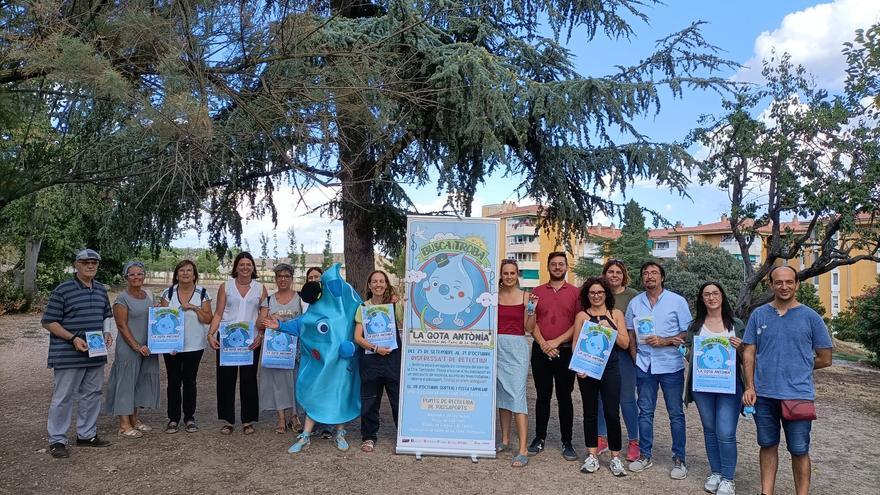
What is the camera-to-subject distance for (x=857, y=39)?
757cm

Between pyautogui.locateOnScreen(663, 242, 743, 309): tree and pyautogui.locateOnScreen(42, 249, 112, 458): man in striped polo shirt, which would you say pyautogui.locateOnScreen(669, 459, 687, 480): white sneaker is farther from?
pyautogui.locateOnScreen(663, 242, 743, 309): tree

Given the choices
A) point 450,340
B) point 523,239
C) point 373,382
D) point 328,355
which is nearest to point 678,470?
point 450,340

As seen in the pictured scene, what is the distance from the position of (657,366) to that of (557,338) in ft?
2.76

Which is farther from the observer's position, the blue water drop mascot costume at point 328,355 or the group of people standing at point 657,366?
the blue water drop mascot costume at point 328,355

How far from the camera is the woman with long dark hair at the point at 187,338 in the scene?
6148 millimetres

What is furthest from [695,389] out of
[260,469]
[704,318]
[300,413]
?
[300,413]

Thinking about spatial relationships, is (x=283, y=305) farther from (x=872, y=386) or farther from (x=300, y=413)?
(x=872, y=386)

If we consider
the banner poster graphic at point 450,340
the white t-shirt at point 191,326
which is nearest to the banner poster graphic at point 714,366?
the banner poster graphic at point 450,340

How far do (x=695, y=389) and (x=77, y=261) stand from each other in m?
5.36

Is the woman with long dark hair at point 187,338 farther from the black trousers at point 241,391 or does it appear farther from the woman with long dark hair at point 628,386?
the woman with long dark hair at point 628,386

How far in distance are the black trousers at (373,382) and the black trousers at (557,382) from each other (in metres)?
1.30

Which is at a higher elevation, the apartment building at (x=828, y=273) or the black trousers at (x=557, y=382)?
the apartment building at (x=828, y=273)

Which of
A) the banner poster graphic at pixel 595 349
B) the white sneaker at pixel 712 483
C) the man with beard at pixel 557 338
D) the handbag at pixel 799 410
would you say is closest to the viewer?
the handbag at pixel 799 410

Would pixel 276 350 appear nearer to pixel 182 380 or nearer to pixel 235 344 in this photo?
pixel 235 344
